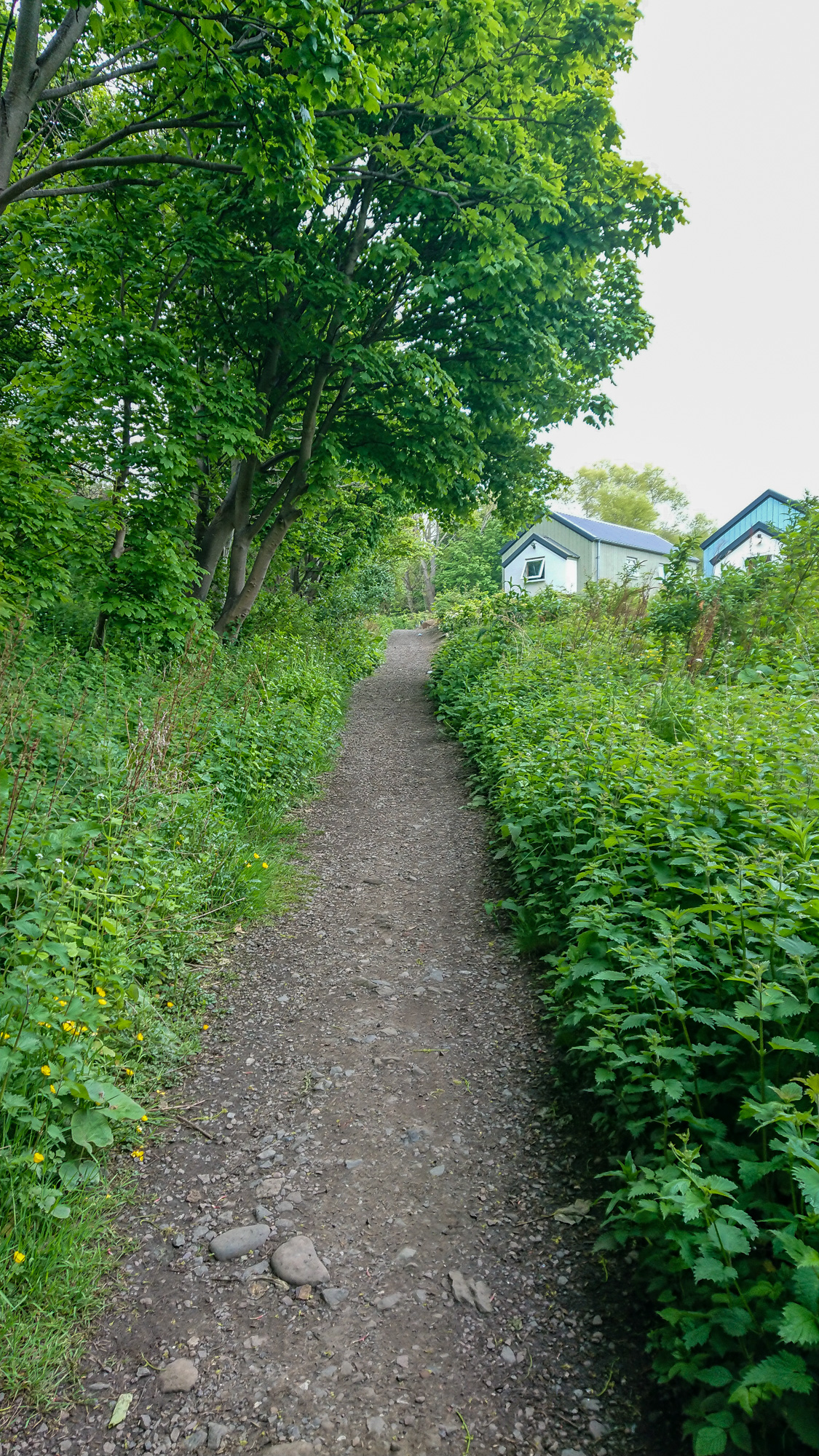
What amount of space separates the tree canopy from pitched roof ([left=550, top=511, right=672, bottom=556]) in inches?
1089

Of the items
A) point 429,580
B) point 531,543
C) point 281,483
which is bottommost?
point 281,483

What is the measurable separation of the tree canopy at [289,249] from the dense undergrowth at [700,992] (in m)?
5.16

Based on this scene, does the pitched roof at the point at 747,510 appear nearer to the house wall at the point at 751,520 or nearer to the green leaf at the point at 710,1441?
the house wall at the point at 751,520

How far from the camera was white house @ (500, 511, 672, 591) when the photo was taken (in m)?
37.0

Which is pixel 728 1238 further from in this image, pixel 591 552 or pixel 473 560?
pixel 473 560

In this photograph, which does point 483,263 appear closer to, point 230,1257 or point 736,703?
point 736,703

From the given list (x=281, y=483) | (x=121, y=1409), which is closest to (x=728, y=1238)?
(x=121, y=1409)

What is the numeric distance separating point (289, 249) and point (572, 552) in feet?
103

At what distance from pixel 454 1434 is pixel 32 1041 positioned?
1.82m

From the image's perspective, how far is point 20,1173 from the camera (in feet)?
7.60

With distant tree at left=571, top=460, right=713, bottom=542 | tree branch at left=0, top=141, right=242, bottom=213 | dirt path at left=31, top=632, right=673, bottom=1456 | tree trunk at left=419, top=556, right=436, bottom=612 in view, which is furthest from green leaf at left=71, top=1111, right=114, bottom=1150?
distant tree at left=571, top=460, right=713, bottom=542

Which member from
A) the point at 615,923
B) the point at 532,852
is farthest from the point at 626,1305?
the point at 532,852

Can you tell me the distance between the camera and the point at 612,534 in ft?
129

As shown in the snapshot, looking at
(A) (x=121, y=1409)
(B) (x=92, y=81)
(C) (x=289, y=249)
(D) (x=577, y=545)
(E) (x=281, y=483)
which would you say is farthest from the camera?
(D) (x=577, y=545)
